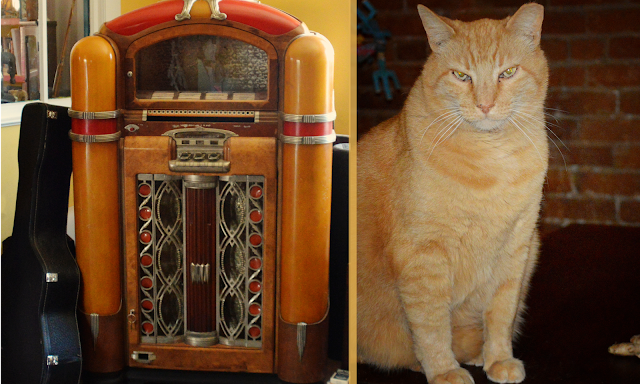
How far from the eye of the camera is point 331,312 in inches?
63.1

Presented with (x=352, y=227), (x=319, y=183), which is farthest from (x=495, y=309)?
(x=319, y=183)

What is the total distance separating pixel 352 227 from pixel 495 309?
13.7 inches

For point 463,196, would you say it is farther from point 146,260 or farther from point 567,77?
point 146,260

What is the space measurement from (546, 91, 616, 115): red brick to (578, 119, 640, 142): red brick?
0.02m

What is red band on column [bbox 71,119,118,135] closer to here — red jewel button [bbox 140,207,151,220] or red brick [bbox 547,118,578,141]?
red jewel button [bbox 140,207,151,220]

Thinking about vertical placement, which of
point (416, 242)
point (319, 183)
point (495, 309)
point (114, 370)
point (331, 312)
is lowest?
point (114, 370)

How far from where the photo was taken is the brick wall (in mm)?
1020

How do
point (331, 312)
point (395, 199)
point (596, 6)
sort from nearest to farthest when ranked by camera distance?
point (596, 6) → point (395, 199) → point (331, 312)

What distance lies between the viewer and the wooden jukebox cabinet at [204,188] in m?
1.37

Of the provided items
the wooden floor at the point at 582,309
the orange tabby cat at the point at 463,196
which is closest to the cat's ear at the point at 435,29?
the orange tabby cat at the point at 463,196

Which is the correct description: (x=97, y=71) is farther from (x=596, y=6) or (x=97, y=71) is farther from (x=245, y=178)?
(x=596, y=6)

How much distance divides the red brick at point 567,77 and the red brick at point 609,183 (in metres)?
0.18

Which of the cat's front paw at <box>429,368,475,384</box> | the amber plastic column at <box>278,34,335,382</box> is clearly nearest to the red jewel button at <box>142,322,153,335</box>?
the amber plastic column at <box>278,34,335,382</box>

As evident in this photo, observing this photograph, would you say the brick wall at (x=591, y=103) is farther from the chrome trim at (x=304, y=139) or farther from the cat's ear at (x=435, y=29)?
the chrome trim at (x=304, y=139)
